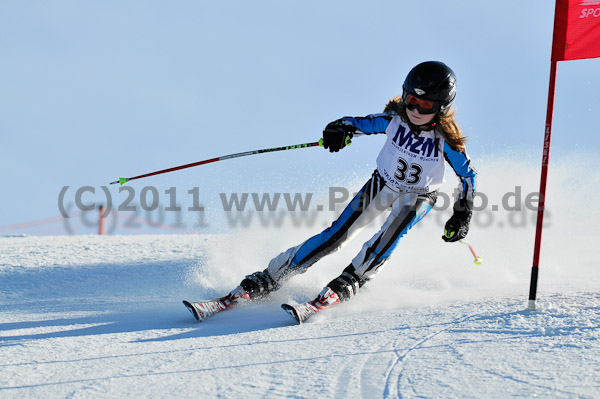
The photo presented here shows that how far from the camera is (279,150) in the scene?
3895 millimetres

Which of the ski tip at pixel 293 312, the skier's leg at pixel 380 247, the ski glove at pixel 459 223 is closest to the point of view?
the ski tip at pixel 293 312

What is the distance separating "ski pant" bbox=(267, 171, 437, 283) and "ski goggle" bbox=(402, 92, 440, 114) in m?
0.59

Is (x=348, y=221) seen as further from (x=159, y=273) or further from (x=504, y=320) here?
(x=159, y=273)

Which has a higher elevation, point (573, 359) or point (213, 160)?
point (213, 160)

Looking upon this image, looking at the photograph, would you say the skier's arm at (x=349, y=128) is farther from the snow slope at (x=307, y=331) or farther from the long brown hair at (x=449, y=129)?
the snow slope at (x=307, y=331)

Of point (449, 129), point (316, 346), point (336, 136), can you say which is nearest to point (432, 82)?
point (449, 129)

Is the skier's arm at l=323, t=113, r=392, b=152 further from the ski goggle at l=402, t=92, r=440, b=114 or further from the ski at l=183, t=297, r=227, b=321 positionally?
the ski at l=183, t=297, r=227, b=321

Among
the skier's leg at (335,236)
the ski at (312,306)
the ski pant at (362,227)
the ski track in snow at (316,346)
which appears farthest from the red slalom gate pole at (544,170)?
the ski at (312,306)

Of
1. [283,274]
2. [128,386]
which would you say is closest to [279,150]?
[283,274]

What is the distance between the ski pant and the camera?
3570 mm

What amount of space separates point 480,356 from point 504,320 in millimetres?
548

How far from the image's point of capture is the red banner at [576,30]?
10.4ft

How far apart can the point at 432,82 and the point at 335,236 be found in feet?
3.86

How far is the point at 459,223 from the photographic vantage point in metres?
3.43
